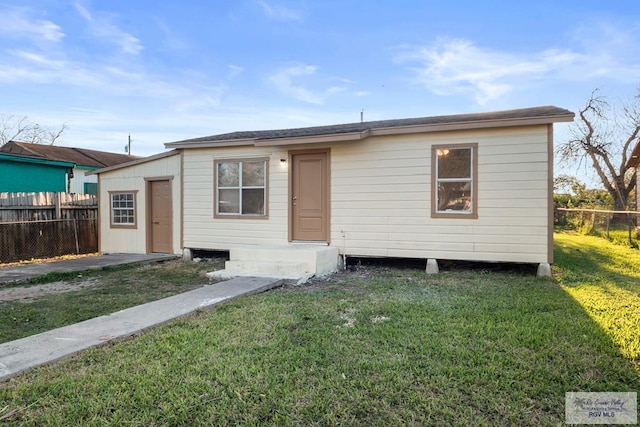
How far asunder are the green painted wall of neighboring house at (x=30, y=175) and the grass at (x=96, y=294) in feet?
16.4

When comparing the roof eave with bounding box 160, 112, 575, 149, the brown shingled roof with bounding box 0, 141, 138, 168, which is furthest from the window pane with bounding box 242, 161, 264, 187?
the brown shingled roof with bounding box 0, 141, 138, 168

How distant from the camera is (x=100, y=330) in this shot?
149 inches

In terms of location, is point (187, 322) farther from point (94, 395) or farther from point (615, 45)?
point (615, 45)

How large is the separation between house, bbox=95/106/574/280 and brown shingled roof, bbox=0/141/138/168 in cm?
1067

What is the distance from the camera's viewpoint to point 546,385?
2.60 metres

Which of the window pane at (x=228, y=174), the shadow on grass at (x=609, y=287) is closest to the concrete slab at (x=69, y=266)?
the window pane at (x=228, y=174)

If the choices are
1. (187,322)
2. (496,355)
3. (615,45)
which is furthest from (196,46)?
(615,45)

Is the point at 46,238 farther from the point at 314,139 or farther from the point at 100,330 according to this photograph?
the point at 100,330

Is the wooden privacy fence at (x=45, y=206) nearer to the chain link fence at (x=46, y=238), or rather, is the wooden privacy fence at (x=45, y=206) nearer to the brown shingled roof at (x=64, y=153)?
the chain link fence at (x=46, y=238)

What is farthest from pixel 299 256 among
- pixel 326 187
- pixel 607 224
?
pixel 607 224

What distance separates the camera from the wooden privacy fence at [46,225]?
905cm

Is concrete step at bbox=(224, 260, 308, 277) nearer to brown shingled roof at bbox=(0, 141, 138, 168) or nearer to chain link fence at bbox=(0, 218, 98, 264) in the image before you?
chain link fence at bbox=(0, 218, 98, 264)

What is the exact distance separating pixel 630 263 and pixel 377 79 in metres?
9.97

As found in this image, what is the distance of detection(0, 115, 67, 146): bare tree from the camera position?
2630 centimetres
